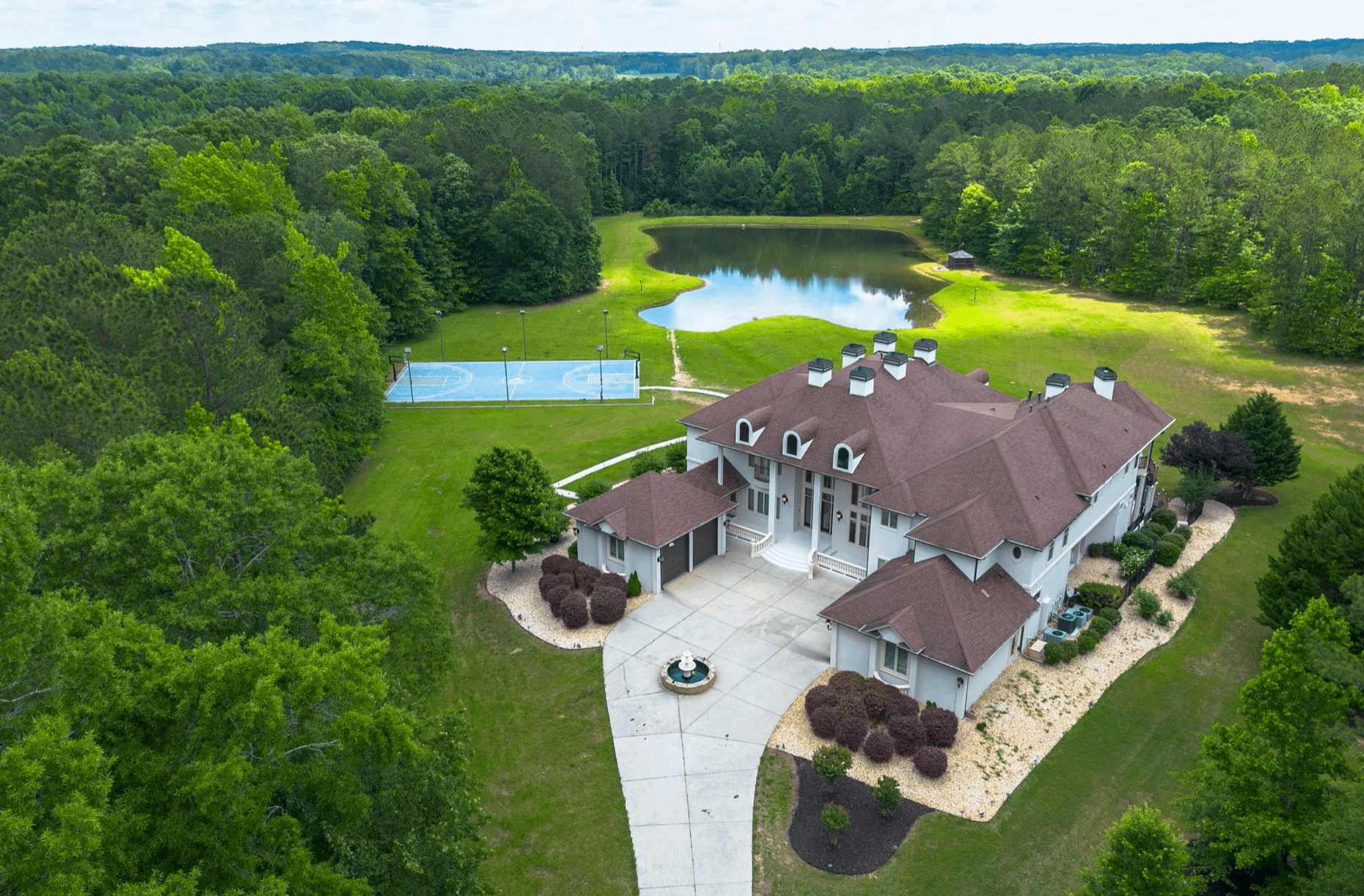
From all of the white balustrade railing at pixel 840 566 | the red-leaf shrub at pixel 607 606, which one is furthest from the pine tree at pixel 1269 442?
the red-leaf shrub at pixel 607 606

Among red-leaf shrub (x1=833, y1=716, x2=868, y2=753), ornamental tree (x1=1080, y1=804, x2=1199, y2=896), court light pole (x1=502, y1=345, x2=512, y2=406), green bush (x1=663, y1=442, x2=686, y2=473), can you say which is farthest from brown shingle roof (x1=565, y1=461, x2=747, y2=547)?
court light pole (x1=502, y1=345, x2=512, y2=406)

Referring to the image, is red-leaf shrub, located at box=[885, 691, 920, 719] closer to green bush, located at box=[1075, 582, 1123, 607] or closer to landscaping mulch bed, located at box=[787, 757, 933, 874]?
landscaping mulch bed, located at box=[787, 757, 933, 874]

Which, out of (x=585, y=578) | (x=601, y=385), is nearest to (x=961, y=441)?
(x=585, y=578)

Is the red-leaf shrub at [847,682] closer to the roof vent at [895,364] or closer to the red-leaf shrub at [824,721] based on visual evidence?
the red-leaf shrub at [824,721]

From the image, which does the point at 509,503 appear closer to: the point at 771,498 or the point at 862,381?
the point at 771,498

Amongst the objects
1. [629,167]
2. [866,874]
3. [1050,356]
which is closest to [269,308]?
[866,874]
